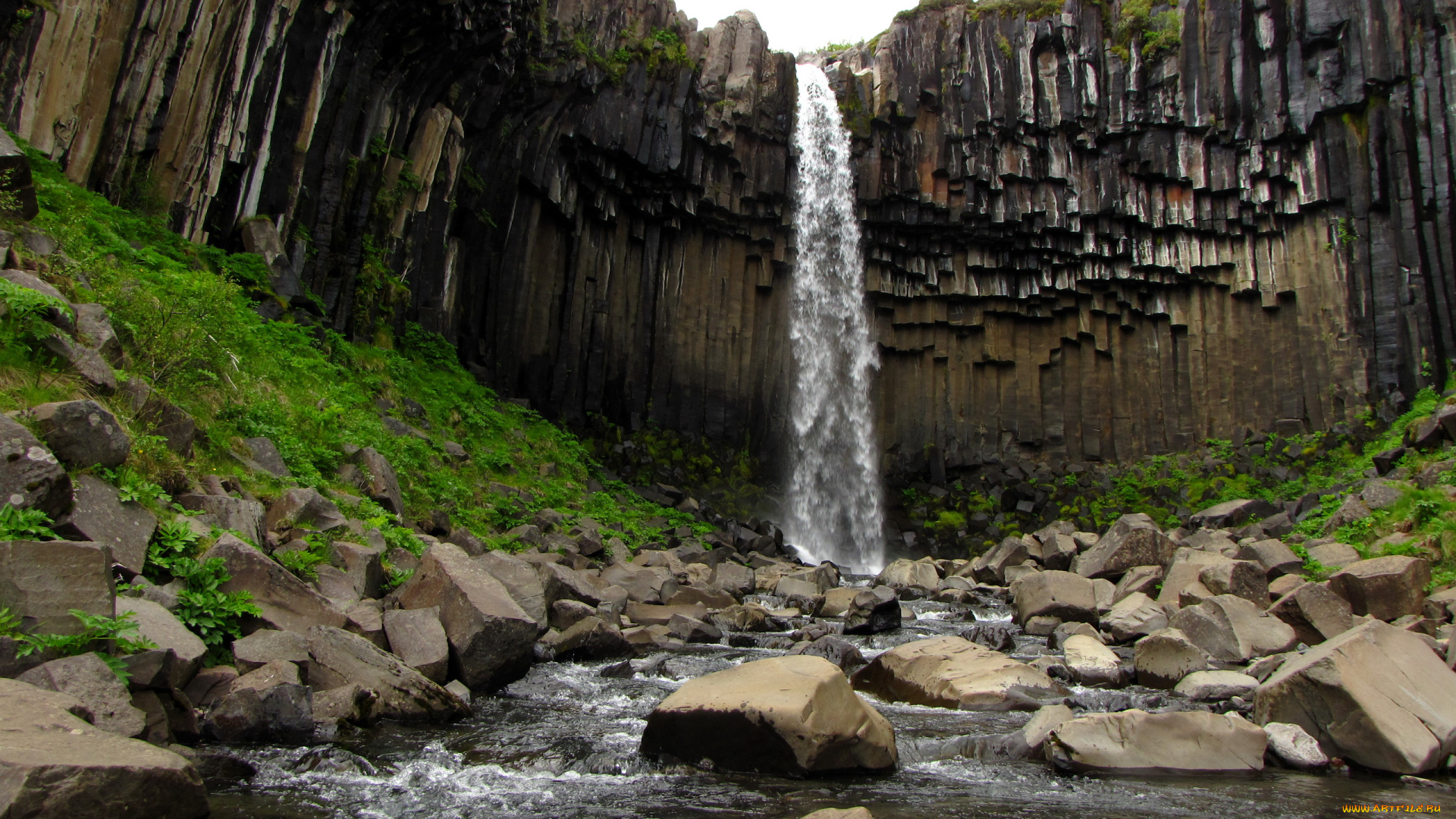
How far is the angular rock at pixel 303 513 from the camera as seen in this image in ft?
24.5

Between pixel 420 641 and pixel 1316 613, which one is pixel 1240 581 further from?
pixel 420 641

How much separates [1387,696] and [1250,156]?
2280 cm

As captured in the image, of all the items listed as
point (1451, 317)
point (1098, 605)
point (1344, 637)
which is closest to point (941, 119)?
point (1451, 317)

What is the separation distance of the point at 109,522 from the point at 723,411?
1977 centimetres

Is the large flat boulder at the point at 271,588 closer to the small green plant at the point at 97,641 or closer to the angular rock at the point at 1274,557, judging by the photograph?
the small green plant at the point at 97,641

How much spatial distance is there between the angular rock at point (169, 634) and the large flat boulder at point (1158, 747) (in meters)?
5.18

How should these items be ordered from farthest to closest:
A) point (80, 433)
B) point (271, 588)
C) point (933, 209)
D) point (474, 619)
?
point (933, 209) < point (474, 619) < point (271, 588) < point (80, 433)

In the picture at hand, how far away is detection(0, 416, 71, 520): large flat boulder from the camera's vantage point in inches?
188

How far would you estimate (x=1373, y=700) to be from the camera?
205 inches

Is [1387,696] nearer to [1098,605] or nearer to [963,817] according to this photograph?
[963,817]

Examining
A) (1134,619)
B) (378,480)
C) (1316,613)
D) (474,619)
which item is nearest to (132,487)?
(474,619)

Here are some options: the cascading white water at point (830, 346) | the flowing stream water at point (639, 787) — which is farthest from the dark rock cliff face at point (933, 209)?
the flowing stream water at point (639, 787)

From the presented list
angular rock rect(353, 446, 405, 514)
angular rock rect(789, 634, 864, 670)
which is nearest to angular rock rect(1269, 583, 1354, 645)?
angular rock rect(789, 634, 864, 670)

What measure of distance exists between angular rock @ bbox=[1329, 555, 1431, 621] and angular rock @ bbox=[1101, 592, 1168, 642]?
1778mm
